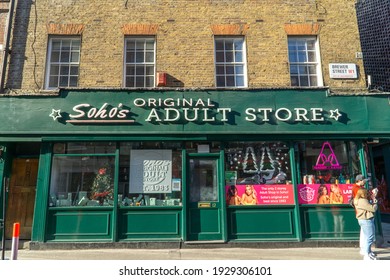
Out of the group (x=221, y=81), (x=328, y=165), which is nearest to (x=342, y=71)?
(x=328, y=165)

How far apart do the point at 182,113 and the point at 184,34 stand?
2600 mm

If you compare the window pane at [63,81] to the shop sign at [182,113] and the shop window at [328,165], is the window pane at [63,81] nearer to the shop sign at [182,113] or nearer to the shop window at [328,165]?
the shop sign at [182,113]

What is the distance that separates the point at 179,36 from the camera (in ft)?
30.3

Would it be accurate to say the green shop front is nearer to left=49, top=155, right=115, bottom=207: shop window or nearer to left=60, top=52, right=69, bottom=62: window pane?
left=49, top=155, right=115, bottom=207: shop window

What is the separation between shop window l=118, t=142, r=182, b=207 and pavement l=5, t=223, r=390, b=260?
1298mm

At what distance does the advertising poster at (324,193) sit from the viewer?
8.38m

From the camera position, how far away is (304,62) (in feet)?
30.6

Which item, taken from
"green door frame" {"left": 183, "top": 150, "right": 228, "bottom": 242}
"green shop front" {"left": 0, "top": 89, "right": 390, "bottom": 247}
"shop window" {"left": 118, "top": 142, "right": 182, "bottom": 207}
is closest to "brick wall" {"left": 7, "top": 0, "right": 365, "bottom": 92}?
"green shop front" {"left": 0, "top": 89, "right": 390, "bottom": 247}

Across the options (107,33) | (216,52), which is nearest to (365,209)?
(216,52)

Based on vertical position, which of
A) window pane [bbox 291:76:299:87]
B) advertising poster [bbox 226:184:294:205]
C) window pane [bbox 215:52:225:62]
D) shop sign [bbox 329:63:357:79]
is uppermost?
window pane [bbox 215:52:225:62]

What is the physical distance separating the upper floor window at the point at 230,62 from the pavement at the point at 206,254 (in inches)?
187

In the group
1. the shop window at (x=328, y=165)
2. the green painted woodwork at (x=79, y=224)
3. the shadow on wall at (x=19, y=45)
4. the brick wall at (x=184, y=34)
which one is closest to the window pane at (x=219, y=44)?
the brick wall at (x=184, y=34)

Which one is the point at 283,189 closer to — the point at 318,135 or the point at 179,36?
the point at 318,135

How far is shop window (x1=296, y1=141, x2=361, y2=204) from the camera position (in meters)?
8.53
